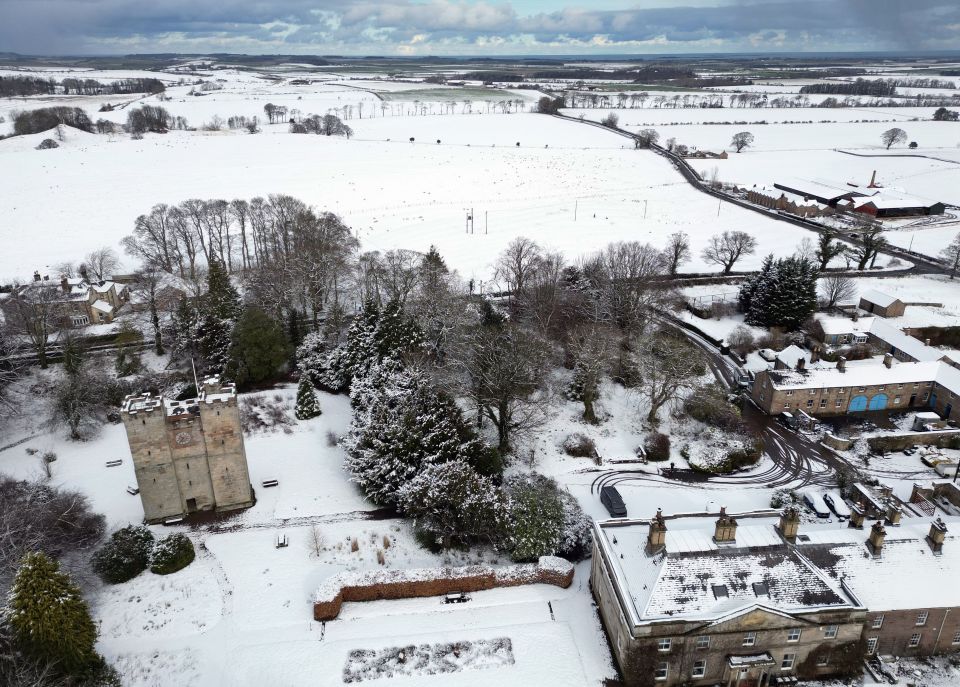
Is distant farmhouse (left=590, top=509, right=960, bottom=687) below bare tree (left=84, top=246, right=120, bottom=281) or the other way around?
below

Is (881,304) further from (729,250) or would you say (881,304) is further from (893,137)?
(893,137)

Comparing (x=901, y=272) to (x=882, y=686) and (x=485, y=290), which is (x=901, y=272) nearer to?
(x=485, y=290)

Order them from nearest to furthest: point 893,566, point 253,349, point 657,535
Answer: point 657,535 < point 893,566 < point 253,349

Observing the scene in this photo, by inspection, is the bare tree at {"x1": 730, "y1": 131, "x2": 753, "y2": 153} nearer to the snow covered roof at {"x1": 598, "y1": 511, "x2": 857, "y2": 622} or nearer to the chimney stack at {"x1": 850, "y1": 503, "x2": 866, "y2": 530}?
the chimney stack at {"x1": 850, "y1": 503, "x2": 866, "y2": 530}

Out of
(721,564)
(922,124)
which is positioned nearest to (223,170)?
(721,564)

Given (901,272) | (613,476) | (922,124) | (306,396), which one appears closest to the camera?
(613,476)

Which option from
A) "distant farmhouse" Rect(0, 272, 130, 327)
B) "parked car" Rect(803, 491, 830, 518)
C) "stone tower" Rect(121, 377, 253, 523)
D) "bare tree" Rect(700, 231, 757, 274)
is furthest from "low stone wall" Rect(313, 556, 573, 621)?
"bare tree" Rect(700, 231, 757, 274)

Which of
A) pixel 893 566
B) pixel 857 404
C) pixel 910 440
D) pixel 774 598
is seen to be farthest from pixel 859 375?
pixel 774 598
